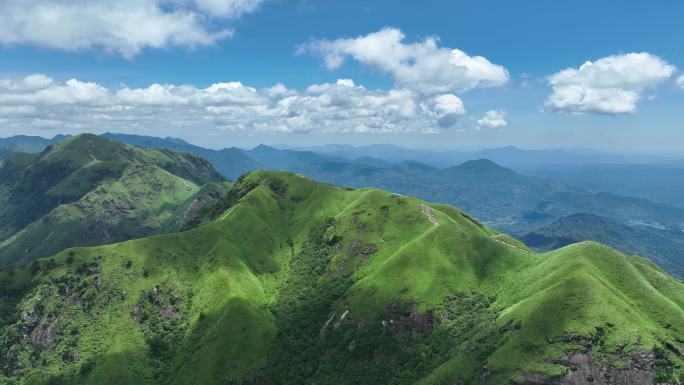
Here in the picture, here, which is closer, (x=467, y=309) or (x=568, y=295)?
(x=568, y=295)

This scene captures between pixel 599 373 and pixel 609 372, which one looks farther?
pixel 599 373

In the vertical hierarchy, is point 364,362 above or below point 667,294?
below

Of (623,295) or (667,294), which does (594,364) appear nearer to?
(623,295)

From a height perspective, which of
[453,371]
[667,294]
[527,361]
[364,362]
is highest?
[667,294]

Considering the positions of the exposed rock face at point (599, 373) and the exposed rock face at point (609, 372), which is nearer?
the exposed rock face at point (609, 372)

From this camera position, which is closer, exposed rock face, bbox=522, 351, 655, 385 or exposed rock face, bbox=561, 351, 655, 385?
exposed rock face, bbox=561, 351, 655, 385

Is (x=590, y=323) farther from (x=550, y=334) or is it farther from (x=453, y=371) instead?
(x=453, y=371)

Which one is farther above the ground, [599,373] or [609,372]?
[609,372]

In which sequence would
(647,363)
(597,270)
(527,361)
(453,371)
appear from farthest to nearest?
(597,270) < (453,371) < (527,361) < (647,363)

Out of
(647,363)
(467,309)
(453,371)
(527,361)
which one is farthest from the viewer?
(467,309)

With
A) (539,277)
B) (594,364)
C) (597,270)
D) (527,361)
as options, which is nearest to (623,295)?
(597,270)
